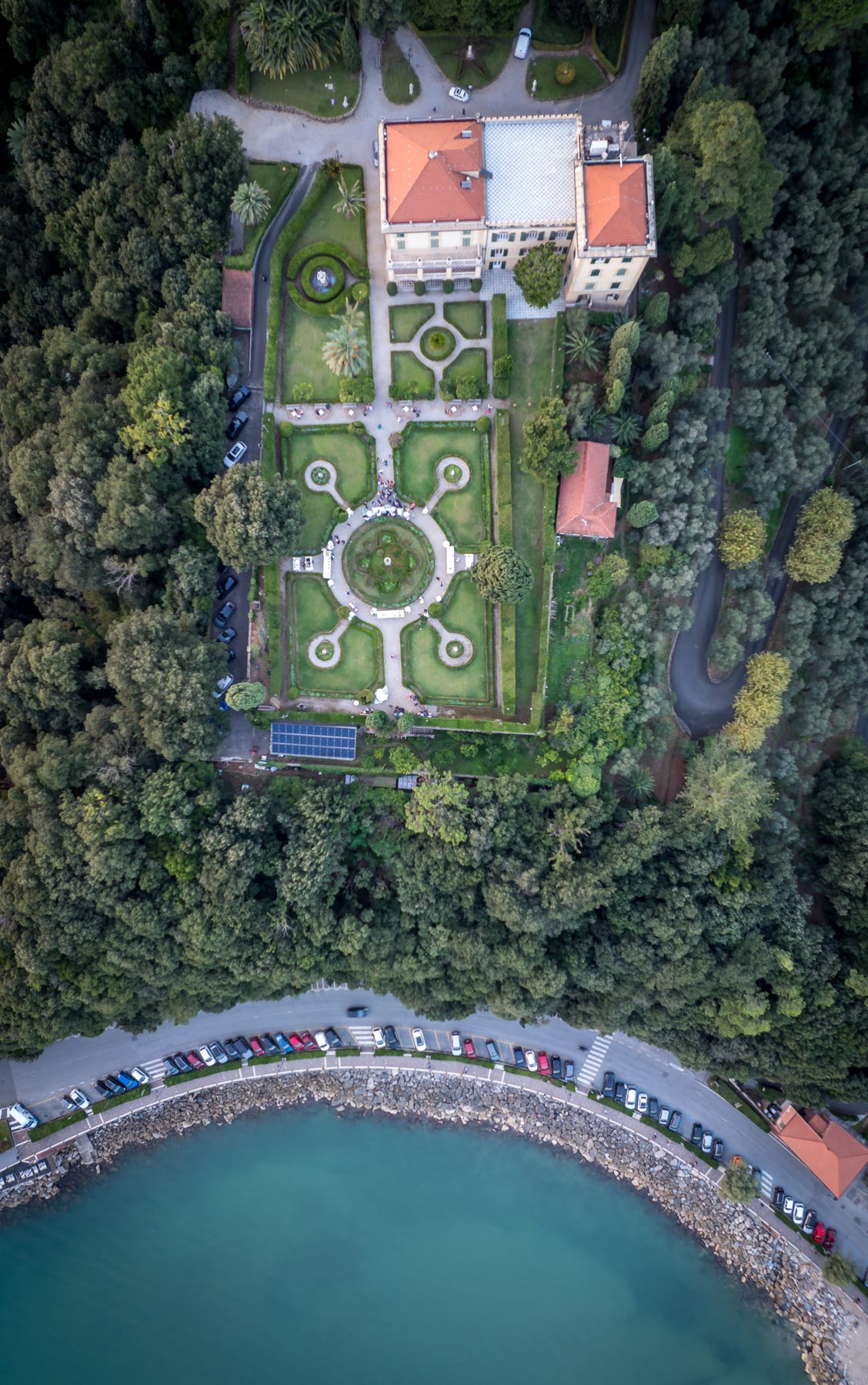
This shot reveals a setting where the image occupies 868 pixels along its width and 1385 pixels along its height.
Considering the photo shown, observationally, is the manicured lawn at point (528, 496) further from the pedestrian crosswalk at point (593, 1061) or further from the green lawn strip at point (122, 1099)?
the green lawn strip at point (122, 1099)

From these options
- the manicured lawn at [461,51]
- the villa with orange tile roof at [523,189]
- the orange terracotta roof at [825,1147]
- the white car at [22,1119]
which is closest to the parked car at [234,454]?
the villa with orange tile roof at [523,189]

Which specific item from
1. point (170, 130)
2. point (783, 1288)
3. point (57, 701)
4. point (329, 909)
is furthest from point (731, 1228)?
point (170, 130)

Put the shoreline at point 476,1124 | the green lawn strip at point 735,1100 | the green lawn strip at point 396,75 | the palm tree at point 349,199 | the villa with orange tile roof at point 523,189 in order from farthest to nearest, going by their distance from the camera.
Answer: the green lawn strip at point 735,1100
the shoreline at point 476,1124
the green lawn strip at point 396,75
the palm tree at point 349,199
the villa with orange tile roof at point 523,189

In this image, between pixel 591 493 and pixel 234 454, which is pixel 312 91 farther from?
pixel 591 493

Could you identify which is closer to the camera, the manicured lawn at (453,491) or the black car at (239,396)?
the black car at (239,396)

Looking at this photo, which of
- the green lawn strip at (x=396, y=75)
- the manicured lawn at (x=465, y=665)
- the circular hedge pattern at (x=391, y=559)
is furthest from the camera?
the manicured lawn at (x=465, y=665)

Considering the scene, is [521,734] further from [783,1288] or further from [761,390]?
[783,1288]

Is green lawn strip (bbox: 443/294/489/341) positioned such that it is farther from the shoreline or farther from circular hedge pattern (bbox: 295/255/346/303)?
the shoreline
